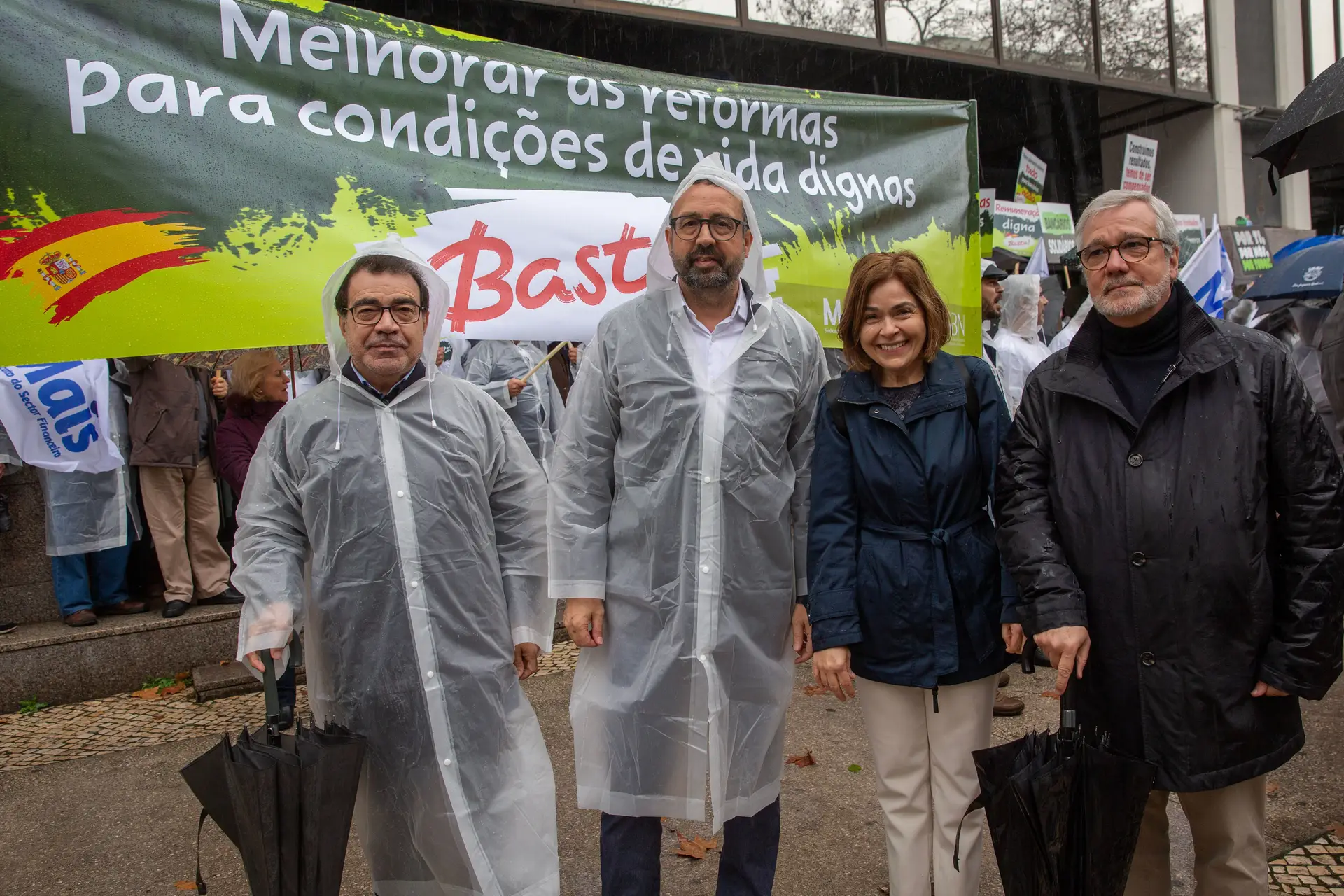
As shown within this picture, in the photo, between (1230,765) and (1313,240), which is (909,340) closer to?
(1230,765)

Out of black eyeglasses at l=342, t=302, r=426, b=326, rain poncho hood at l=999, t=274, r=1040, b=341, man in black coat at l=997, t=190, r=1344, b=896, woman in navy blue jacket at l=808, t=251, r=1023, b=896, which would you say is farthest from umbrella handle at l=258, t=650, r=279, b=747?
rain poncho hood at l=999, t=274, r=1040, b=341

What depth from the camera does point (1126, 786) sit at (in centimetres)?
199

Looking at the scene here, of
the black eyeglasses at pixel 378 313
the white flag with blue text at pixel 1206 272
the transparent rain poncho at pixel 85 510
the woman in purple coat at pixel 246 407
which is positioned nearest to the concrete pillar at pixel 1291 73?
the white flag with blue text at pixel 1206 272

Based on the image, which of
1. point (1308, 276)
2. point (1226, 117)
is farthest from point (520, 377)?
point (1226, 117)

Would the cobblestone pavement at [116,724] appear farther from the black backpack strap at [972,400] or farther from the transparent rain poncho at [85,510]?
the black backpack strap at [972,400]

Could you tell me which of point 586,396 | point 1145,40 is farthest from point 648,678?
point 1145,40

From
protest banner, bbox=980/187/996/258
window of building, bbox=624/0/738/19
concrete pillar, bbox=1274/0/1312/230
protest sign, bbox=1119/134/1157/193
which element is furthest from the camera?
concrete pillar, bbox=1274/0/1312/230

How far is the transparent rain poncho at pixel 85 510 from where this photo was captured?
5094mm

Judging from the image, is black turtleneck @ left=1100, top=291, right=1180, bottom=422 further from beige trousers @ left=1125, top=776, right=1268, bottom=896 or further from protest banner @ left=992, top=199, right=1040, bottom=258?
protest banner @ left=992, top=199, right=1040, bottom=258

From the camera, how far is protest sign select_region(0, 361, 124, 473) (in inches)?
194

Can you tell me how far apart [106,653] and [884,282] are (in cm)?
429

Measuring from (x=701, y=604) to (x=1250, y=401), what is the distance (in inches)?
49.9

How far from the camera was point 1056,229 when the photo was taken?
1156 centimetres

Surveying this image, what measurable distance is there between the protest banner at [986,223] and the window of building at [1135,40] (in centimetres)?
283
